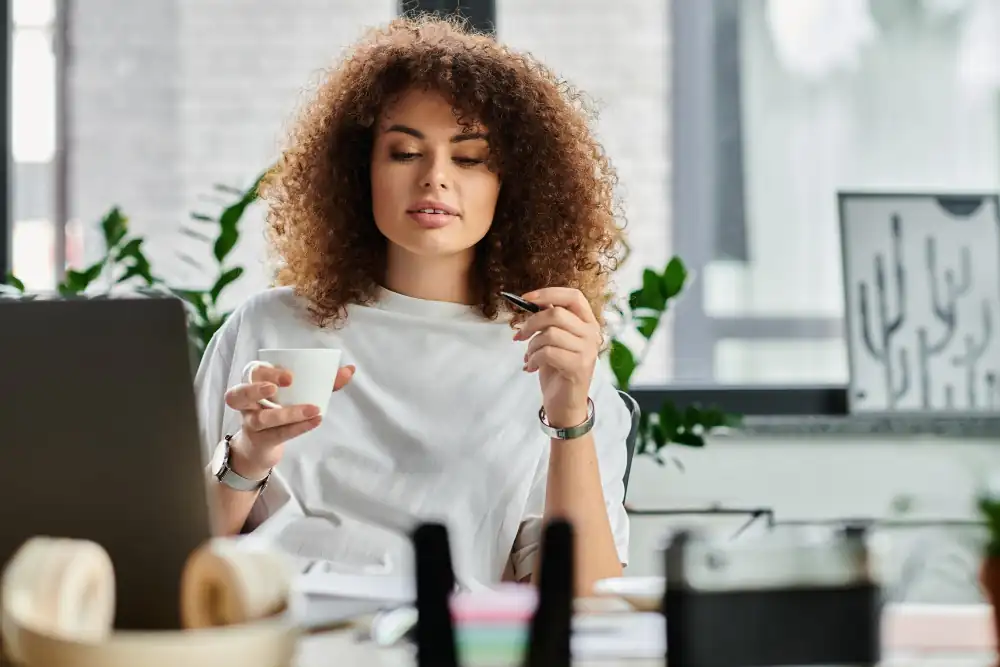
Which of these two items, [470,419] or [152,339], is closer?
[152,339]

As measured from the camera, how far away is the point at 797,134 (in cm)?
297

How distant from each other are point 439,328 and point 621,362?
71 centimetres

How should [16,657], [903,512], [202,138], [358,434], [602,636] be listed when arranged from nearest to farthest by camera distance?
[16,657] < [602,636] < [358,434] < [903,512] < [202,138]

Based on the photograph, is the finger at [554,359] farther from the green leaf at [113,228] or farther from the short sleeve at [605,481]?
the green leaf at [113,228]

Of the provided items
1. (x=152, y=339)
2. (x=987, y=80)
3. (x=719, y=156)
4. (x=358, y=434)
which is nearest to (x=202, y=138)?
(x=719, y=156)

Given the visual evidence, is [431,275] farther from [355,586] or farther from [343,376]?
[355,586]

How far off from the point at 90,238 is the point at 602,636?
2473 mm

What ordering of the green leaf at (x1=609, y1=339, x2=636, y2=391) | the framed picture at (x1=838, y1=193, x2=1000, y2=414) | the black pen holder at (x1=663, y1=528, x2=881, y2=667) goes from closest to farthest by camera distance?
the black pen holder at (x1=663, y1=528, x2=881, y2=667) < the green leaf at (x1=609, y1=339, x2=636, y2=391) < the framed picture at (x1=838, y1=193, x2=1000, y2=414)

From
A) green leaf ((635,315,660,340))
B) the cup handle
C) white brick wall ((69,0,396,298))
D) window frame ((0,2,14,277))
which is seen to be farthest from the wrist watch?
window frame ((0,2,14,277))

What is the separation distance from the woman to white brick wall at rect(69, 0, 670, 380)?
1.21m

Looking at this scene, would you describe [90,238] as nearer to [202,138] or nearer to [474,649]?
[202,138]

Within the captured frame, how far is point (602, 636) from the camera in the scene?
849 millimetres

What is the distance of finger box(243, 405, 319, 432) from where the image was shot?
1.16 m

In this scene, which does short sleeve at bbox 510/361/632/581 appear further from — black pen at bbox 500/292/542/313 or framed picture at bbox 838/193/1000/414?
framed picture at bbox 838/193/1000/414
